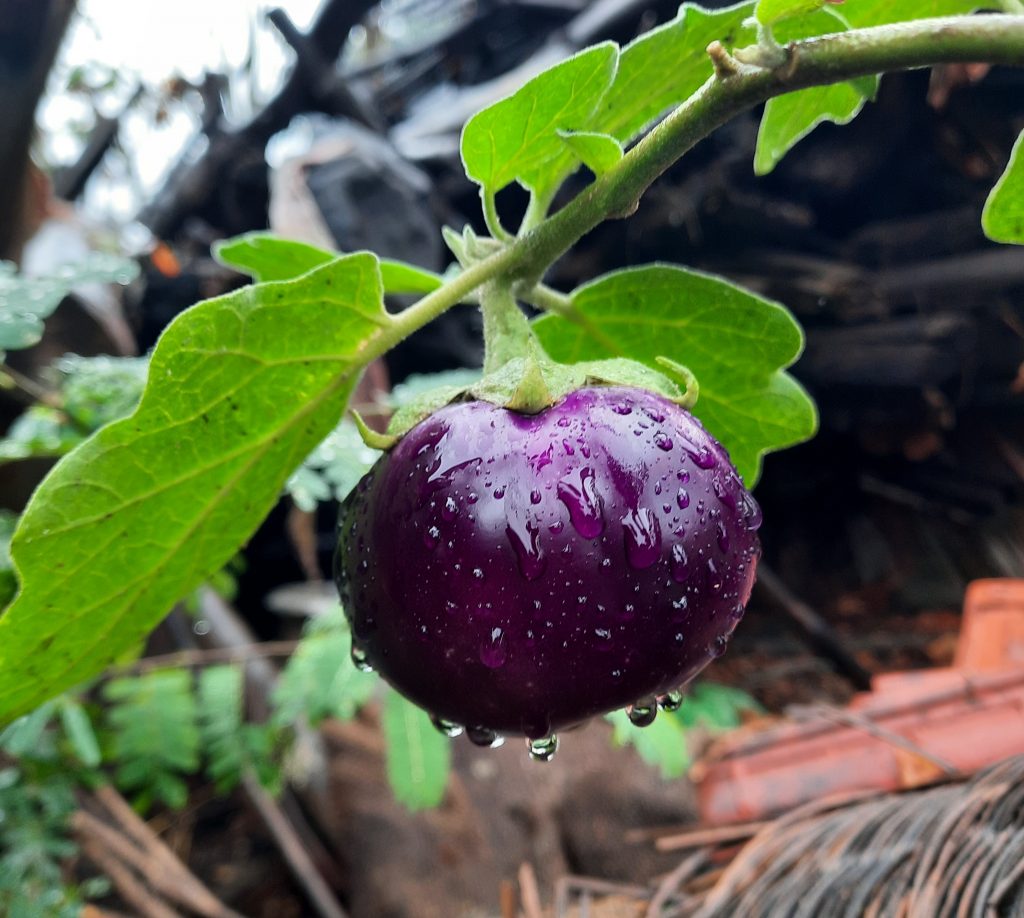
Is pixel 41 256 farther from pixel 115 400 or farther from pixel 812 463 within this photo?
pixel 812 463

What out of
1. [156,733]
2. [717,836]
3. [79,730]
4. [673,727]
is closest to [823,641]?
[673,727]

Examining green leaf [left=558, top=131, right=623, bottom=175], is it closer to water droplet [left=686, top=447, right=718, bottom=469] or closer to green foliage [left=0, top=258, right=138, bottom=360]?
water droplet [left=686, top=447, right=718, bottom=469]

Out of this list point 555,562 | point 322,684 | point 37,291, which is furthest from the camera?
point 322,684

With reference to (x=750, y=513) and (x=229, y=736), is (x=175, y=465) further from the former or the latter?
(x=229, y=736)

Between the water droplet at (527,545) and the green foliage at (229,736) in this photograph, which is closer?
the water droplet at (527,545)

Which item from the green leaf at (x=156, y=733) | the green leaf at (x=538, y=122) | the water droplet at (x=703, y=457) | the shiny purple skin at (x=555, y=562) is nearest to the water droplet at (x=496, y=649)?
the shiny purple skin at (x=555, y=562)

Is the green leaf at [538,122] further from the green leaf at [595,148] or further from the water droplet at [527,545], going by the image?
the water droplet at [527,545]

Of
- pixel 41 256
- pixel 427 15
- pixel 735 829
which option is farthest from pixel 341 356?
pixel 427 15
